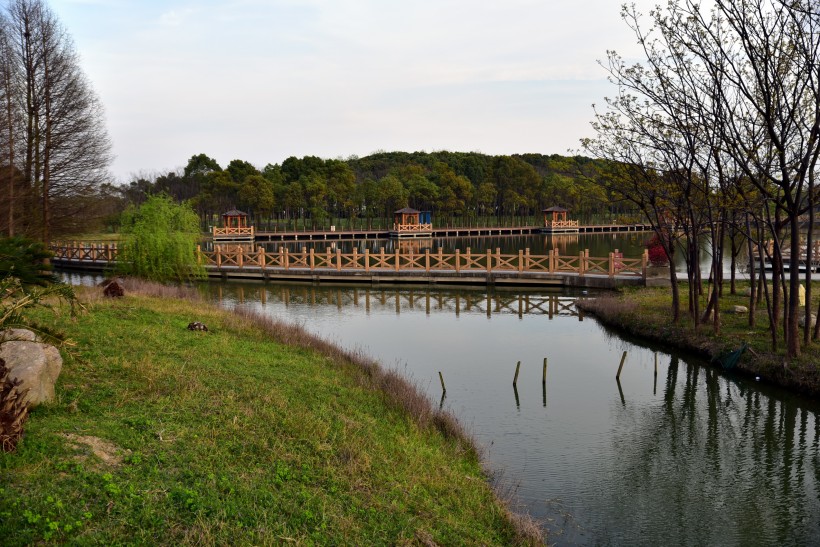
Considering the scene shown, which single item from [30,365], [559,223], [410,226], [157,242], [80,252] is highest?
[559,223]

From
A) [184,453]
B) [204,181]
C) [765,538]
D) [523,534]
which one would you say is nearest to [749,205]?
[765,538]

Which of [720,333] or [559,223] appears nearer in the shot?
[720,333]

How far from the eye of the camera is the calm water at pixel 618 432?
7.39 m

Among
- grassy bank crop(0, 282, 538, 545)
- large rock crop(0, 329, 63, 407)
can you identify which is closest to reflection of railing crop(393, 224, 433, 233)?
grassy bank crop(0, 282, 538, 545)

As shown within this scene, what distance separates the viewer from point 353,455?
7309 millimetres

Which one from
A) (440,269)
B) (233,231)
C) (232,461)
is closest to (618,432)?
(232,461)

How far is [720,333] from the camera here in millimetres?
15242

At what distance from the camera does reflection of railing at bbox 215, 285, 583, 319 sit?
22.7 meters

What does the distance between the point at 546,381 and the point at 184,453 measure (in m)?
8.10

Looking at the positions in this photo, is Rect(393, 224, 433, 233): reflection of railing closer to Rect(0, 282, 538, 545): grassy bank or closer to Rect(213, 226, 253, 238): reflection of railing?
Rect(213, 226, 253, 238): reflection of railing

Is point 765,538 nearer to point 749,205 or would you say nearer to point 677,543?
point 677,543

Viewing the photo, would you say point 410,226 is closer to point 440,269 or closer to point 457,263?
point 440,269

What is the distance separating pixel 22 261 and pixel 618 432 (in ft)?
27.5

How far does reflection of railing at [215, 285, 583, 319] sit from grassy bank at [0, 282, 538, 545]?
12.2 meters
